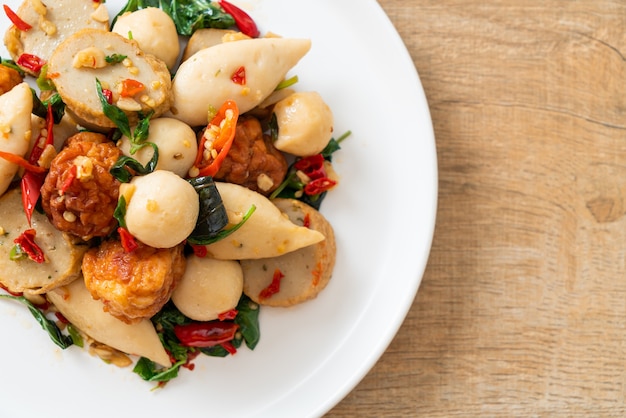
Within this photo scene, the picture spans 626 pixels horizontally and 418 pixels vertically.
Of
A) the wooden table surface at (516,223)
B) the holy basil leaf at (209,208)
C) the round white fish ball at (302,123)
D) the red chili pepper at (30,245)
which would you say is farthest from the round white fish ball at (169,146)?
the wooden table surface at (516,223)

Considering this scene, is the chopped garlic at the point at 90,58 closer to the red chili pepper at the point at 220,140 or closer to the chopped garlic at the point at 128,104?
the chopped garlic at the point at 128,104

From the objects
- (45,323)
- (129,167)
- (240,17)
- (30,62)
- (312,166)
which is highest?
(240,17)

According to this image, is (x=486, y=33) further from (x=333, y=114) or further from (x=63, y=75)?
(x=63, y=75)

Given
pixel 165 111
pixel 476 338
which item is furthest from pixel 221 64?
pixel 476 338

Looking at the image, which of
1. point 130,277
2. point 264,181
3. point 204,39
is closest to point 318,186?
point 264,181

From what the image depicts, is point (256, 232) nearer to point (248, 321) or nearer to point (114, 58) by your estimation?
point (248, 321)

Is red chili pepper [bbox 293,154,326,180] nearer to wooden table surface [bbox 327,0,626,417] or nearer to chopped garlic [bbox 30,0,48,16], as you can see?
wooden table surface [bbox 327,0,626,417]

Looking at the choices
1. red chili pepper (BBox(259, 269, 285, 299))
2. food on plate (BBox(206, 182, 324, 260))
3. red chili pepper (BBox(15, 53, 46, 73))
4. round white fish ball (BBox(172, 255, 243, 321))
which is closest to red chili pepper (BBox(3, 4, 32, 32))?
red chili pepper (BBox(15, 53, 46, 73))
